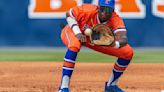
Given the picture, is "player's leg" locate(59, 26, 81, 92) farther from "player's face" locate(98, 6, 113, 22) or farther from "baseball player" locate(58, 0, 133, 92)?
"player's face" locate(98, 6, 113, 22)

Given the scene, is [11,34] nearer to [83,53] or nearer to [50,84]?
[83,53]

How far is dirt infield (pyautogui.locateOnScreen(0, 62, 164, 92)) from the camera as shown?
7.57m

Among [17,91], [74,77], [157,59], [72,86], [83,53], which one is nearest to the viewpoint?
[17,91]

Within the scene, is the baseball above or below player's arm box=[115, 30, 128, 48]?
above

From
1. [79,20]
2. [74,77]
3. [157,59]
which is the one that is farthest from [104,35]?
[157,59]

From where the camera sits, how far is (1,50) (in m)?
12.5

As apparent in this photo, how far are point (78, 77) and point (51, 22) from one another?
3829 mm

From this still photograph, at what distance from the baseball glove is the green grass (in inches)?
169

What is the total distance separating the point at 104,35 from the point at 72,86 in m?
1.38

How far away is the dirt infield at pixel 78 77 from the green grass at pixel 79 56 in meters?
0.67

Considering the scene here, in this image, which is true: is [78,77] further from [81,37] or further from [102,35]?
[81,37]

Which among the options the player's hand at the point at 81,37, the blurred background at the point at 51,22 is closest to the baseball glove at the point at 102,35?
the player's hand at the point at 81,37

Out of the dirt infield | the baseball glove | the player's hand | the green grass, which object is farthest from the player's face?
the green grass

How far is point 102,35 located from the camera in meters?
6.64
